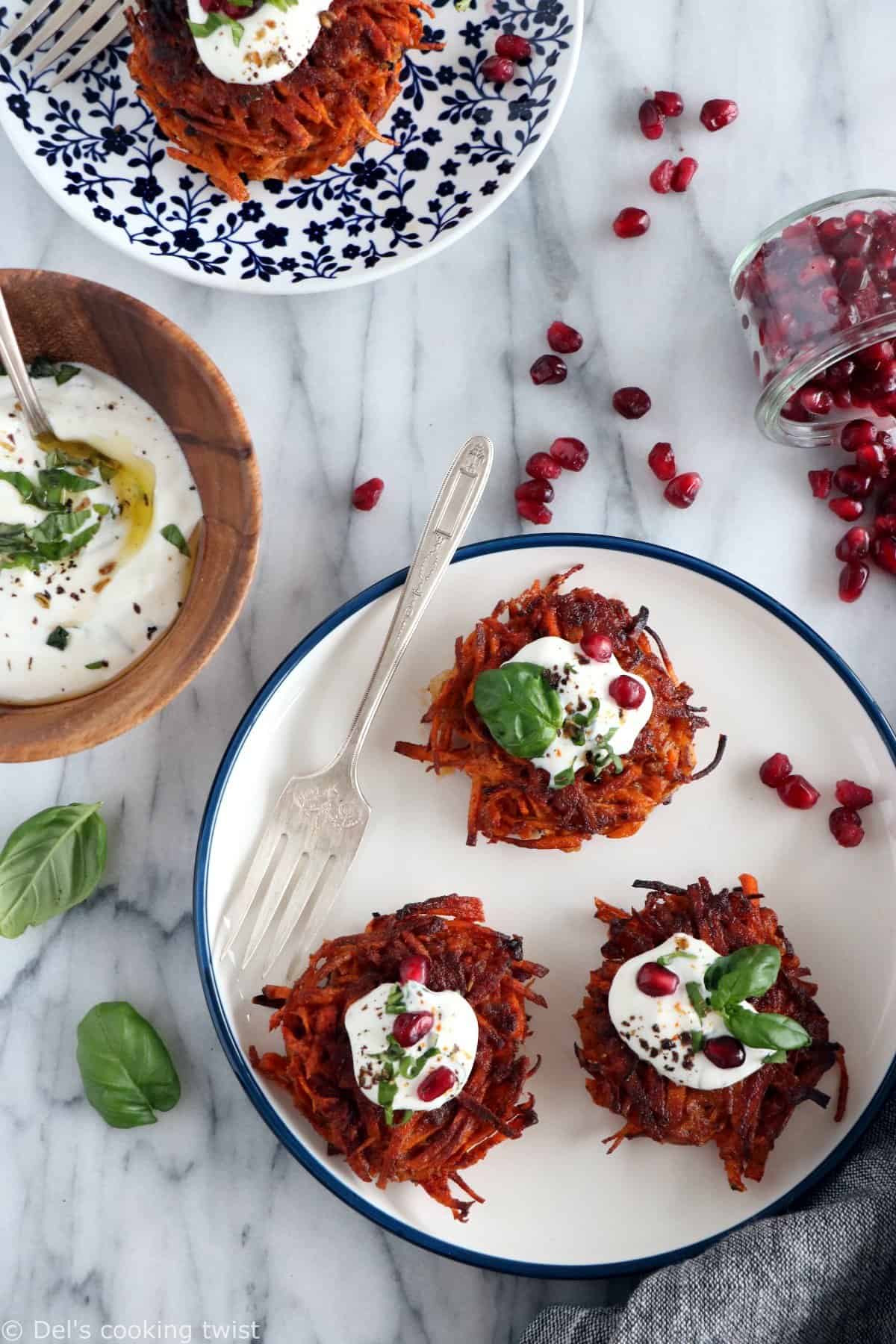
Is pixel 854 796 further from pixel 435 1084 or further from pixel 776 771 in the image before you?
pixel 435 1084

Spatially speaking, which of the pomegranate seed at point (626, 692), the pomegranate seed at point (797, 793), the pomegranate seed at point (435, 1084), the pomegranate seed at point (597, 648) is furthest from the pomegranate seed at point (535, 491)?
the pomegranate seed at point (435, 1084)

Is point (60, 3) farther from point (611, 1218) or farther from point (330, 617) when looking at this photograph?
point (611, 1218)

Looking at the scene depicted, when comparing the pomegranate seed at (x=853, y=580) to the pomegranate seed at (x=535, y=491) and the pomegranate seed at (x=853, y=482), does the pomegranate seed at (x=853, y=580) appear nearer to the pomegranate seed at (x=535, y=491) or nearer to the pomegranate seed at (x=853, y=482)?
the pomegranate seed at (x=853, y=482)

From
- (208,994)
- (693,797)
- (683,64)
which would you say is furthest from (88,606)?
(683,64)

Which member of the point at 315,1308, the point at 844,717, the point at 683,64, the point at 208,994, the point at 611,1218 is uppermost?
the point at 683,64

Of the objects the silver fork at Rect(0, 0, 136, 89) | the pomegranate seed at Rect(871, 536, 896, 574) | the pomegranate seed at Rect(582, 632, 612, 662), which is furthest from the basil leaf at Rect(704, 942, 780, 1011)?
the silver fork at Rect(0, 0, 136, 89)

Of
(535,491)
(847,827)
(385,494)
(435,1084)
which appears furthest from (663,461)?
(435,1084)
